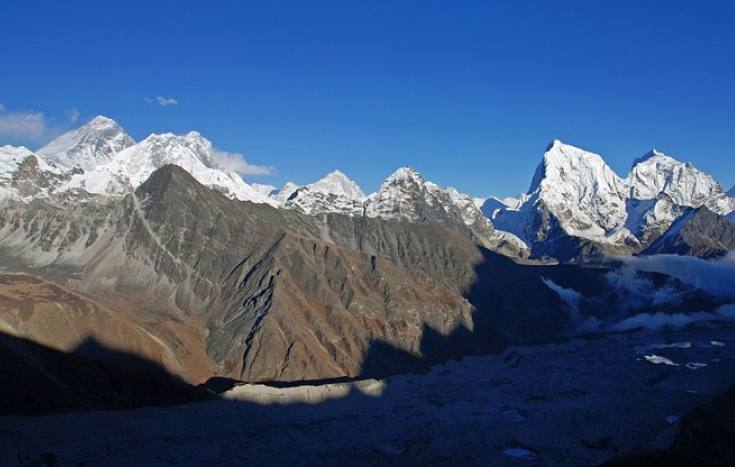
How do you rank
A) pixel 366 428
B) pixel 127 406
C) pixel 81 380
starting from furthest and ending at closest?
pixel 366 428
pixel 81 380
pixel 127 406

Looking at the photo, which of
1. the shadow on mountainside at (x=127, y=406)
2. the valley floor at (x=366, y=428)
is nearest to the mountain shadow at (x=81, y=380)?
the shadow on mountainside at (x=127, y=406)

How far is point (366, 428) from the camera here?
14638 cm

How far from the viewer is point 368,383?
625 ft

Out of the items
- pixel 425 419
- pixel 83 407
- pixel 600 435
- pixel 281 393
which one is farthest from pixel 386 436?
pixel 83 407

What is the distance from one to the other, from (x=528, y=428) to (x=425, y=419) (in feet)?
68.4

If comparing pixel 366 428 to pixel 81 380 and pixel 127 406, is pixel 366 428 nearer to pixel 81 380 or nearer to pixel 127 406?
pixel 127 406

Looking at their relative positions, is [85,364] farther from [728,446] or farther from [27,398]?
[728,446]

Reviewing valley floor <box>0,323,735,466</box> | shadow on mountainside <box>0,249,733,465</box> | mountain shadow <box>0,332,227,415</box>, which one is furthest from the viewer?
mountain shadow <box>0,332,227,415</box>

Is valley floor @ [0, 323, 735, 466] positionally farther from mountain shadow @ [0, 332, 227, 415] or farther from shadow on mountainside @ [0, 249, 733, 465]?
mountain shadow @ [0, 332, 227, 415]

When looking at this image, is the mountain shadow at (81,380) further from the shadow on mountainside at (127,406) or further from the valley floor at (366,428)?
the valley floor at (366,428)

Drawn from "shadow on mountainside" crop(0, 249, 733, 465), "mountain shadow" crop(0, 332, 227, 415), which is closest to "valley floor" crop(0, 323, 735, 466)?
"shadow on mountainside" crop(0, 249, 733, 465)

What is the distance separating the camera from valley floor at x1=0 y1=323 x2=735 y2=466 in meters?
108

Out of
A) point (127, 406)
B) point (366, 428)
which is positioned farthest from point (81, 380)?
point (366, 428)

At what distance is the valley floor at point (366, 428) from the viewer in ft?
355
